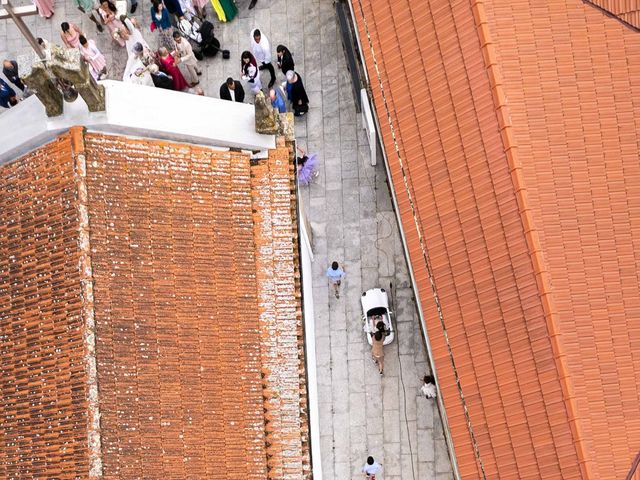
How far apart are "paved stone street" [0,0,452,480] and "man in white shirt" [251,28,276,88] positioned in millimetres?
415

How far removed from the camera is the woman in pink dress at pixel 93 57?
25.6m

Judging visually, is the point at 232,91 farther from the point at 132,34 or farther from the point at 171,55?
the point at 132,34

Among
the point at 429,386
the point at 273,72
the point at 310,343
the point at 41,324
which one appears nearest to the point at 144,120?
the point at 41,324

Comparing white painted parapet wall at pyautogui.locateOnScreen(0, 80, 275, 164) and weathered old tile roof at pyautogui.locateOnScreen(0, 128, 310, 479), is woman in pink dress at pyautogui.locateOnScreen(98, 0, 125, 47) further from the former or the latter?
weathered old tile roof at pyautogui.locateOnScreen(0, 128, 310, 479)

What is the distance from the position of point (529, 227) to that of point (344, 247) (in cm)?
686

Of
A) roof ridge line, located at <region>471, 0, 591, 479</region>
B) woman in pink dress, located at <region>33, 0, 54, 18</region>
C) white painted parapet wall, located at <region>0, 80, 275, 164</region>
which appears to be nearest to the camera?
roof ridge line, located at <region>471, 0, 591, 479</region>

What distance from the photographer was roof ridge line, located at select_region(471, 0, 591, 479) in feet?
61.9

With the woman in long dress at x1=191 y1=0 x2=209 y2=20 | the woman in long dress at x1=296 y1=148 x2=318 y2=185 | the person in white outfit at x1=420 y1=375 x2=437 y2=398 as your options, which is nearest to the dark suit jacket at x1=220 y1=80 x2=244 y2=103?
the woman in long dress at x1=296 y1=148 x2=318 y2=185

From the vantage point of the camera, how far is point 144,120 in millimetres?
19703

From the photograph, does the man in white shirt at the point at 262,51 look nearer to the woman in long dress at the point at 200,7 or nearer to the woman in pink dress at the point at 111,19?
the woman in long dress at the point at 200,7

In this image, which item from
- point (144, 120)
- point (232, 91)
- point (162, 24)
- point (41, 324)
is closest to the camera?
point (41, 324)

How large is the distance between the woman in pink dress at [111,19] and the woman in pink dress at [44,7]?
74.2 inches

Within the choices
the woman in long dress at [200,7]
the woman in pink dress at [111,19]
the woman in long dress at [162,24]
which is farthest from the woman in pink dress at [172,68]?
the woman in long dress at [200,7]

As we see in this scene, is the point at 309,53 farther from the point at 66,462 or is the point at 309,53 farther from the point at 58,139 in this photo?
the point at 66,462
